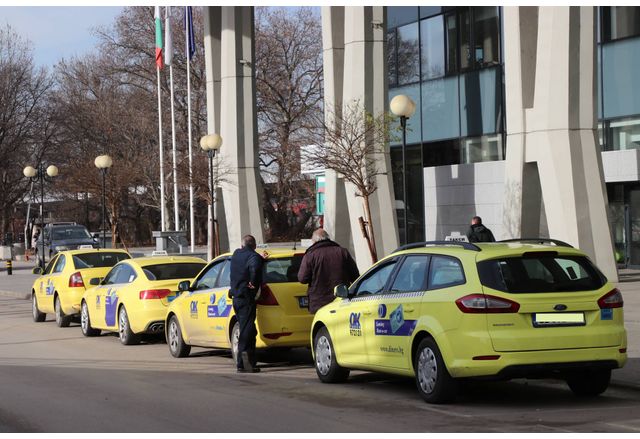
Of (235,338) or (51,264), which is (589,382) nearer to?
(235,338)

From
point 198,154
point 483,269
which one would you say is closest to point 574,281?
point 483,269

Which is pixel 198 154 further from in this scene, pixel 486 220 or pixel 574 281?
pixel 574 281

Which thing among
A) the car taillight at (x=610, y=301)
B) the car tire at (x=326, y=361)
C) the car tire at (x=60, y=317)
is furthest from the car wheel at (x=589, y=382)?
the car tire at (x=60, y=317)

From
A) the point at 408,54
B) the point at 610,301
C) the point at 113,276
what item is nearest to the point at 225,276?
the point at 113,276

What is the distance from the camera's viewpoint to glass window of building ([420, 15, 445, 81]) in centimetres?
3859

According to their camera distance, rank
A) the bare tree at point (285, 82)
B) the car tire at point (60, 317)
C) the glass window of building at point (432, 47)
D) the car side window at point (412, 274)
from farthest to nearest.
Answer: the bare tree at point (285, 82) < the glass window of building at point (432, 47) < the car tire at point (60, 317) < the car side window at point (412, 274)

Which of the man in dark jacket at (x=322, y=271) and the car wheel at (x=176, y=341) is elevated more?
the man in dark jacket at (x=322, y=271)

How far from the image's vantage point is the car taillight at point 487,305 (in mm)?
10562

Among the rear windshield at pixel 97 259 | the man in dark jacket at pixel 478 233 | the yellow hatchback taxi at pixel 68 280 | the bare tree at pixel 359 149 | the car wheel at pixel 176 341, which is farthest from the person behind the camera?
the bare tree at pixel 359 149

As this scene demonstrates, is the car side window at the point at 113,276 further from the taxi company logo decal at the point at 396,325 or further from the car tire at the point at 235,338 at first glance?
the taxi company logo decal at the point at 396,325

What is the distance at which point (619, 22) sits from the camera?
33094 millimetres

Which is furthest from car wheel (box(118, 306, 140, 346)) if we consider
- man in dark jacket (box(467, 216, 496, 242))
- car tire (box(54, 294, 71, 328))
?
man in dark jacket (box(467, 216, 496, 242))

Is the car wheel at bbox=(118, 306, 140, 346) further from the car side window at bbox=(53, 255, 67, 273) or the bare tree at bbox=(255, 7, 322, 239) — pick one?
the bare tree at bbox=(255, 7, 322, 239)
